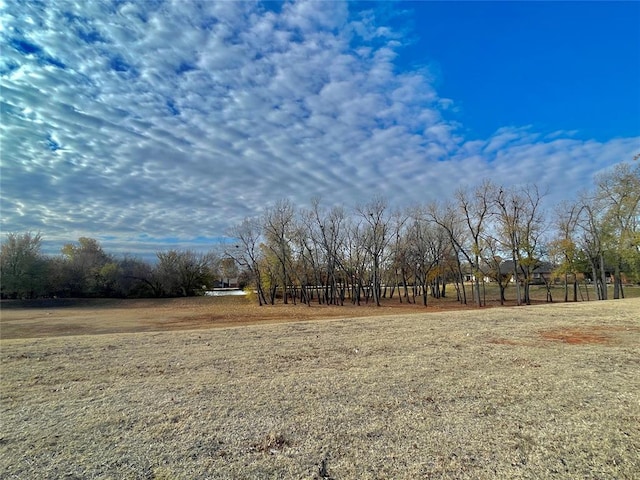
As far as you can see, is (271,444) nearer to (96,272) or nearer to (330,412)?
(330,412)

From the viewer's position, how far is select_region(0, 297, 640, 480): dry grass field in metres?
2.88

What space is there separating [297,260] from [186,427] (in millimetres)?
38934

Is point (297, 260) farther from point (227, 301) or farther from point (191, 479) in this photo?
point (191, 479)

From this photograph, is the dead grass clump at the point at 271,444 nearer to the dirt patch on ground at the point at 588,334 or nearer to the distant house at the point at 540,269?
the dirt patch on ground at the point at 588,334

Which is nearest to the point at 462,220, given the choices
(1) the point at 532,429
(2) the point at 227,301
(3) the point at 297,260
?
(3) the point at 297,260

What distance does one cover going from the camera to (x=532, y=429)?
3.41m

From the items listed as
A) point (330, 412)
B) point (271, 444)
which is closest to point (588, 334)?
point (330, 412)

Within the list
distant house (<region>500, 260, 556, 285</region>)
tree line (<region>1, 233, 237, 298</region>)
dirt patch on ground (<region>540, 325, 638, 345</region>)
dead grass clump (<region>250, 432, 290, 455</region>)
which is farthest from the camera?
tree line (<region>1, 233, 237, 298</region>)

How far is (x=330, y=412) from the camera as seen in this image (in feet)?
12.7

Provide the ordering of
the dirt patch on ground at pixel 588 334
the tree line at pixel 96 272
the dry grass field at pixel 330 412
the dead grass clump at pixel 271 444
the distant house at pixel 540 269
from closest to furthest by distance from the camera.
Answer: the dry grass field at pixel 330 412
the dead grass clump at pixel 271 444
the dirt patch on ground at pixel 588 334
the distant house at pixel 540 269
the tree line at pixel 96 272

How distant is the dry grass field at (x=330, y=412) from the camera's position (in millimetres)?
2875

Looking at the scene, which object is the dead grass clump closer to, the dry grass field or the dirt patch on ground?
the dry grass field

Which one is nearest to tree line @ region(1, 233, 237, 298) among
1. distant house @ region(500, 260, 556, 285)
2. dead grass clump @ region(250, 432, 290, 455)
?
distant house @ region(500, 260, 556, 285)

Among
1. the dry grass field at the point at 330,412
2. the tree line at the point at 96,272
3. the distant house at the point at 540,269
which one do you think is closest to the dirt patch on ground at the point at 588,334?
the dry grass field at the point at 330,412
